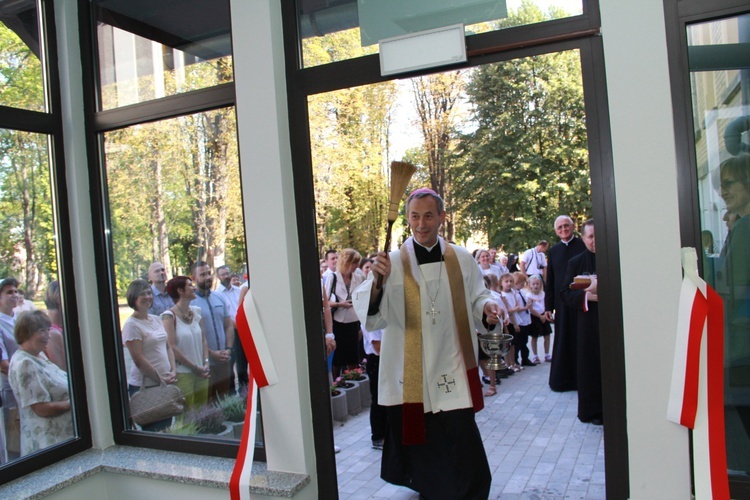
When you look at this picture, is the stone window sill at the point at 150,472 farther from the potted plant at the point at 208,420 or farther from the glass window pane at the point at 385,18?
the glass window pane at the point at 385,18

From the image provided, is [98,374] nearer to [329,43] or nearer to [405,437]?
[405,437]

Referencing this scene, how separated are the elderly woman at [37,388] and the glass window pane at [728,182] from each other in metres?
3.03

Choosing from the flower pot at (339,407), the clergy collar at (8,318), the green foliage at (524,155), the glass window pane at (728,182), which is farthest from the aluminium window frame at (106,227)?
the green foliage at (524,155)

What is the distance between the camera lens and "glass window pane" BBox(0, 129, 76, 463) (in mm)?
2951

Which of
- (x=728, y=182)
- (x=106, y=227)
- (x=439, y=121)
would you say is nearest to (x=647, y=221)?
(x=728, y=182)

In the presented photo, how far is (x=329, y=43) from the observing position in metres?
2.77

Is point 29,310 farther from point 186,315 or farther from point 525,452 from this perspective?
point 525,452

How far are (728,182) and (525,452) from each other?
2.66 metres

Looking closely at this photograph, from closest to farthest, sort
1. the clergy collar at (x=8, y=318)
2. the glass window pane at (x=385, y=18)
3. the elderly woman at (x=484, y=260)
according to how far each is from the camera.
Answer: the glass window pane at (x=385, y=18)
the clergy collar at (x=8, y=318)
the elderly woman at (x=484, y=260)

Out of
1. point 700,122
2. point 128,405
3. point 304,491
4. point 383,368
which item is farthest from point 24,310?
point 700,122

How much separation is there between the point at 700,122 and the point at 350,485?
2.82 meters

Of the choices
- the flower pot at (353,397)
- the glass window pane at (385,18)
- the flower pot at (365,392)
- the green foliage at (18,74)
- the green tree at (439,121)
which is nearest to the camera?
the glass window pane at (385,18)

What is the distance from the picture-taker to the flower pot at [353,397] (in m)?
5.45

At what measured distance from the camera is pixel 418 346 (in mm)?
3297
